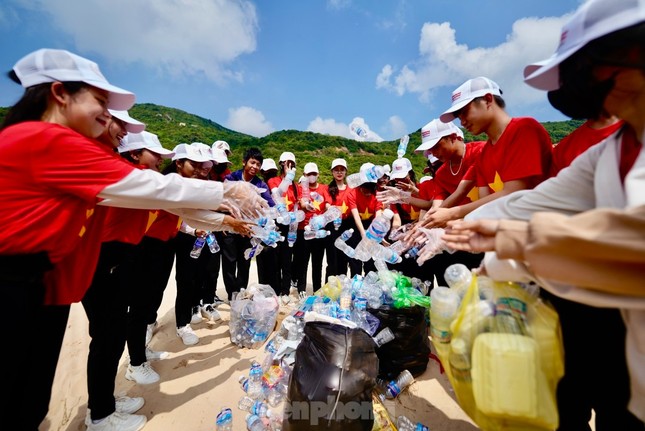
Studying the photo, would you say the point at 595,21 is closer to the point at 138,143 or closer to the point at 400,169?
the point at 138,143

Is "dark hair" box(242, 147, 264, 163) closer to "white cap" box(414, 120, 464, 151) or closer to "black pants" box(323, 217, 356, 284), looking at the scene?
"black pants" box(323, 217, 356, 284)

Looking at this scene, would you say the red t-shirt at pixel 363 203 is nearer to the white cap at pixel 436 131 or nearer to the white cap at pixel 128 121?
the white cap at pixel 436 131

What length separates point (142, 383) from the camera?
262cm

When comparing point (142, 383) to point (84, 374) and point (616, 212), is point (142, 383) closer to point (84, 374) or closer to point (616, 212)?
point (84, 374)

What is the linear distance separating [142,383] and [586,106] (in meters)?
3.71

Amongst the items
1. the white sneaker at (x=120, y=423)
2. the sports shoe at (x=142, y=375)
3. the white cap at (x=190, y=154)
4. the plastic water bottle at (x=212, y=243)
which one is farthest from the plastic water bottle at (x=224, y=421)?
the white cap at (x=190, y=154)

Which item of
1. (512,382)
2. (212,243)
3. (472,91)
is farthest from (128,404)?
(472,91)

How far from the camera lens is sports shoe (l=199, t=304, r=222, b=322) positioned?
4059 mm

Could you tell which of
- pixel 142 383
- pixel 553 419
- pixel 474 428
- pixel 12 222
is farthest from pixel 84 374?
pixel 553 419

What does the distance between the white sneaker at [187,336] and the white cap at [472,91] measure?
3.70m

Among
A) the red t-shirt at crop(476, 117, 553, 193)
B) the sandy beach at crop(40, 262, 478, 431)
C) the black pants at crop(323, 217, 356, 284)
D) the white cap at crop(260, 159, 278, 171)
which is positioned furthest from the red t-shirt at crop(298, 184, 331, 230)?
the red t-shirt at crop(476, 117, 553, 193)

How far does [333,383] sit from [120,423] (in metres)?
A: 1.67

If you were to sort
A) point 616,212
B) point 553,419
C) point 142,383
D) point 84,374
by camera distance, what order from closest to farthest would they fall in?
point 616,212
point 553,419
point 142,383
point 84,374

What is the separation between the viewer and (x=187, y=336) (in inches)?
134
